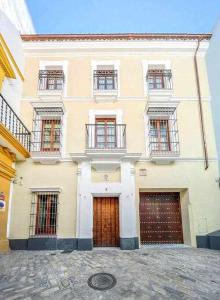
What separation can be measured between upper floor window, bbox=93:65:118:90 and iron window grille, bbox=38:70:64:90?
1.68m

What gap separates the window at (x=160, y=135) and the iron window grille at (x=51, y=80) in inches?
191

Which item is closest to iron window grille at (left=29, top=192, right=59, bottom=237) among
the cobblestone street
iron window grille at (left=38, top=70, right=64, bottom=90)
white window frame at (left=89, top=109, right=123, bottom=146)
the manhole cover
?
the cobblestone street

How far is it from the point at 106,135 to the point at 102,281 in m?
5.84

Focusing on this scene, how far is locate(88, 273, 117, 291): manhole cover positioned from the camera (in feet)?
13.0

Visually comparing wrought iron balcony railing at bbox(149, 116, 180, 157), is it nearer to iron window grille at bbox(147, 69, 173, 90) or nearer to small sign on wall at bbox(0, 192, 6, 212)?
iron window grille at bbox(147, 69, 173, 90)

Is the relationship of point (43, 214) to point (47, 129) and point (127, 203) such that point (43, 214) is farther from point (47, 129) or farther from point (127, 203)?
point (47, 129)

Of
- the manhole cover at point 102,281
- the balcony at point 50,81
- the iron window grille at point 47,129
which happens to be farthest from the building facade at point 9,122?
the manhole cover at point 102,281

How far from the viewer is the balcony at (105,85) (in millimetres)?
9000

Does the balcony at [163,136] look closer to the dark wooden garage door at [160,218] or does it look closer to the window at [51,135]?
the dark wooden garage door at [160,218]

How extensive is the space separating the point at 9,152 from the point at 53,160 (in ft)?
5.47

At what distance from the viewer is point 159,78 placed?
9727 millimetres

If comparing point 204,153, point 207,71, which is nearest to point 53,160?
point 204,153

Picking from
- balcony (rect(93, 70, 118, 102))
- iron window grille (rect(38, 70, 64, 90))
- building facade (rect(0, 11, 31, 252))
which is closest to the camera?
building facade (rect(0, 11, 31, 252))

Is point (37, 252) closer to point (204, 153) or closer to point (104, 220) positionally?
Result: point (104, 220)
